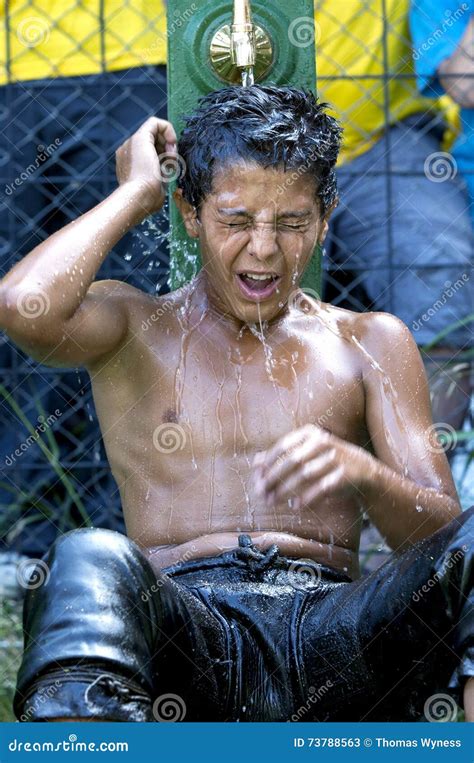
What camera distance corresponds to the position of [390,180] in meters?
4.27

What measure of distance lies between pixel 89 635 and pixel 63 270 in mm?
873

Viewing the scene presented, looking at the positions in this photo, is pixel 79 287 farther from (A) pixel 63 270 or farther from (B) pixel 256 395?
(B) pixel 256 395

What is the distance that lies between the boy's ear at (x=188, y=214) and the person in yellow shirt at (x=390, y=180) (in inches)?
56.2

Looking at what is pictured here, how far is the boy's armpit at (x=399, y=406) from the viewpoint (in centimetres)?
259

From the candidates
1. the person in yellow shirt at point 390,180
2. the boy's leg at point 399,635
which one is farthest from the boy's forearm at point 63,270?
the person in yellow shirt at point 390,180

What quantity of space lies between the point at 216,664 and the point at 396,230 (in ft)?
7.41

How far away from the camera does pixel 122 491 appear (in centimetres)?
275

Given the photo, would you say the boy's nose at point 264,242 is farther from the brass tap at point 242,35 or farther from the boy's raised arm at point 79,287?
the brass tap at point 242,35

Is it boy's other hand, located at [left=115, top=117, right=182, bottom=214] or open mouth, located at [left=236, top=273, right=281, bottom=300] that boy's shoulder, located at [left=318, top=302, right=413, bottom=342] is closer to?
open mouth, located at [left=236, top=273, right=281, bottom=300]

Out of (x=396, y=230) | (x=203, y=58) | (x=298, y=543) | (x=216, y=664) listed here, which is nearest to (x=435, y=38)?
(x=396, y=230)

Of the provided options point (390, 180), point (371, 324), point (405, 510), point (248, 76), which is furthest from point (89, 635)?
point (390, 180)

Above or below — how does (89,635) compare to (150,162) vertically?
below

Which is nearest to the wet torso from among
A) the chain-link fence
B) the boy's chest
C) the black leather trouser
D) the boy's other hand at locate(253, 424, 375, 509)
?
the boy's chest

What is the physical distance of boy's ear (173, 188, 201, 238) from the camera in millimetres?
2805
